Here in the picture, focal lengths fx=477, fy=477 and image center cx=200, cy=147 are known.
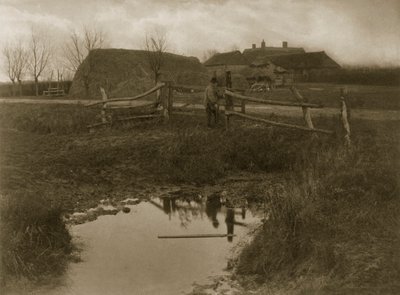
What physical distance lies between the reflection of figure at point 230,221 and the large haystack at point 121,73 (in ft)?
84.1

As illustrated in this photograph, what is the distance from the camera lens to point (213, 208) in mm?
8641

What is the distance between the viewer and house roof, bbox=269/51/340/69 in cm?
5456

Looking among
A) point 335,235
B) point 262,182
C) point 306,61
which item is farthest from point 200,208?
point 306,61

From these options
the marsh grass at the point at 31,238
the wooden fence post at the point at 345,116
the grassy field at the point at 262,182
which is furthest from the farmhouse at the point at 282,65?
the marsh grass at the point at 31,238

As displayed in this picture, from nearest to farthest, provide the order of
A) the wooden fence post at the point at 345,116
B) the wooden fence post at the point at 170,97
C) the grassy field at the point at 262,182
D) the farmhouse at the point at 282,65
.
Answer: the grassy field at the point at 262,182 < the wooden fence post at the point at 345,116 < the wooden fence post at the point at 170,97 < the farmhouse at the point at 282,65

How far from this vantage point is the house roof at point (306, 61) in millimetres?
54562

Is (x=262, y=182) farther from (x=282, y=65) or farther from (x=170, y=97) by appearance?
(x=282, y=65)

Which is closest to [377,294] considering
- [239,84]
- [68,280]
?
[68,280]

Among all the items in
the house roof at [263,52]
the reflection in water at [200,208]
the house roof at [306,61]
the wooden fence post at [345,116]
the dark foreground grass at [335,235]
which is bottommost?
the reflection in water at [200,208]

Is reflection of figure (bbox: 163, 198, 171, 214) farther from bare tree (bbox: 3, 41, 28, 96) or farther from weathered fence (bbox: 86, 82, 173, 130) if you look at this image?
bare tree (bbox: 3, 41, 28, 96)

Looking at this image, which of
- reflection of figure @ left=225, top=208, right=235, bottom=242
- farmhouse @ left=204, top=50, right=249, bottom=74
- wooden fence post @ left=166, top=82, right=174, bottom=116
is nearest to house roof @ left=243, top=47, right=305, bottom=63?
farmhouse @ left=204, top=50, right=249, bottom=74

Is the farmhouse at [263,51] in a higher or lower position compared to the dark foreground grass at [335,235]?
higher

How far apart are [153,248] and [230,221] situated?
1.64 m

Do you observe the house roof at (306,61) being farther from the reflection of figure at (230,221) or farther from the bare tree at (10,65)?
the reflection of figure at (230,221)
